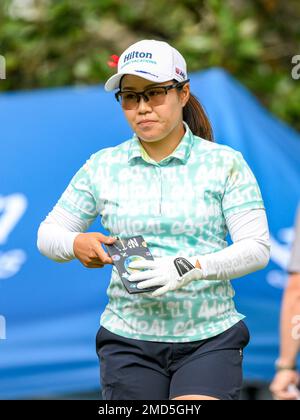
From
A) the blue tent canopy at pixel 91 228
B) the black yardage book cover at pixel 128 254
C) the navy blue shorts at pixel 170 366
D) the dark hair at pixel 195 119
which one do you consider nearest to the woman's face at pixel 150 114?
the dark hair at pixel 195 119

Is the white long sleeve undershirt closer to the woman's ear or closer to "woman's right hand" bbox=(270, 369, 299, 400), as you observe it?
the woman's ear

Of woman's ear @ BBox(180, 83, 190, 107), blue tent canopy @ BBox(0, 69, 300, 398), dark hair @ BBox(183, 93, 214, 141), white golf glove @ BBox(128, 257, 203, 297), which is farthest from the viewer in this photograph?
blue tent canopy @ BBox(0, 69, 300, 398)

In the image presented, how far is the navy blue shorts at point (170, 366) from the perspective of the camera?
98.9 inches

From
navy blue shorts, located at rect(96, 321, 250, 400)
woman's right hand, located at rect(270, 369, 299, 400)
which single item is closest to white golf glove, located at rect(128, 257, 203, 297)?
navy blue shorts, located at rect(96, 321, 250, 400)

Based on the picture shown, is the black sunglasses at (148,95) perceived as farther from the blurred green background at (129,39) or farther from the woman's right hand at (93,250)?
the blurred green background at (129,39)

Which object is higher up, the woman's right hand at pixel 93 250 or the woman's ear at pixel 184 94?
the woman's ear at pixel 184 94

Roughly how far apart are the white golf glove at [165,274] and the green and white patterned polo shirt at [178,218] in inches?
3.9

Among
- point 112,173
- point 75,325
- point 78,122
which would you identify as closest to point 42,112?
point 78,122

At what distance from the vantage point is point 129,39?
7293mm

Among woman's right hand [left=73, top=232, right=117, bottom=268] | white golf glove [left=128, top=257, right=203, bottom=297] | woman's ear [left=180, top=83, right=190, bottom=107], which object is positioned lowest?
white golf glove [left=128, top=257, right=203, bottom=297]

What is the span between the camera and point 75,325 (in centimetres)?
471

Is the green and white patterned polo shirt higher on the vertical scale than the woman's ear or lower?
lower

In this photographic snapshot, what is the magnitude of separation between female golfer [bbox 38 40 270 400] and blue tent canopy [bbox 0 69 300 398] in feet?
6.36

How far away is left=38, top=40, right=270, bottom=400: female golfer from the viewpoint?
252 centimetres
